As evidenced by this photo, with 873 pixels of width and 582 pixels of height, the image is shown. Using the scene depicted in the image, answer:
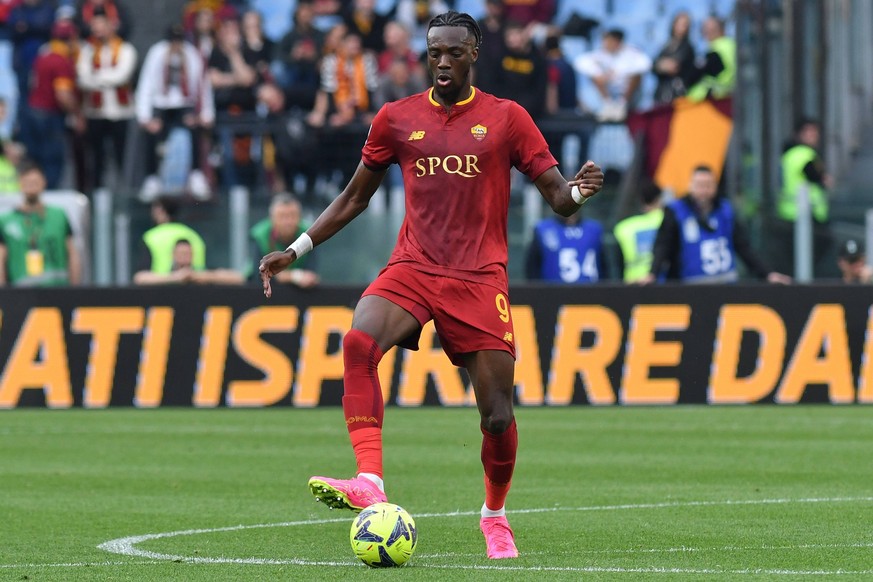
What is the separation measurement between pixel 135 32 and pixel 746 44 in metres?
8.39

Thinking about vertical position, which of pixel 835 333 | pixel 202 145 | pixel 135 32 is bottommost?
pixel 835 333

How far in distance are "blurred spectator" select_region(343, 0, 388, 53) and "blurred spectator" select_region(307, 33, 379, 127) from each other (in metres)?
0.75

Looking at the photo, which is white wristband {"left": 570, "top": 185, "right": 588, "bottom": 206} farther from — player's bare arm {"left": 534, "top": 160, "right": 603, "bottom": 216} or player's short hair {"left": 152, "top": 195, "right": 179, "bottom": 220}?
player's short hair {"left": 152, "top": 195, "right": 179, "bottom": 220}

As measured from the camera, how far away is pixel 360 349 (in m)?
7.23

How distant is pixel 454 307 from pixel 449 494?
9.15 ft

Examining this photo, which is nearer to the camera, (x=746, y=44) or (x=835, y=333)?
(x=835, y=333)

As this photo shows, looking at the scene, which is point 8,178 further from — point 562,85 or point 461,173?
point 461,173

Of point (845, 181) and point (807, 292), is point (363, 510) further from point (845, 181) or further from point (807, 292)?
point (845, 181)

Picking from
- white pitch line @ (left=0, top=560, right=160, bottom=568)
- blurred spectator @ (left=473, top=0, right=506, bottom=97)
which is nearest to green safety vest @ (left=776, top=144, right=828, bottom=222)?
blurred spectator @ (left=473, top=0, right=506, bottom=97)

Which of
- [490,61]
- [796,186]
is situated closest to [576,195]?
[796,186]

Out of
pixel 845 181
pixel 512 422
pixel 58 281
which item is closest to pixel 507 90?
pixel 845 181

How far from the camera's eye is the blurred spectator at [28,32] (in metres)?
21.3

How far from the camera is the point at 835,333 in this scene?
15953 millimetres

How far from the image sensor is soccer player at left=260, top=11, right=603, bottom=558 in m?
7.31
